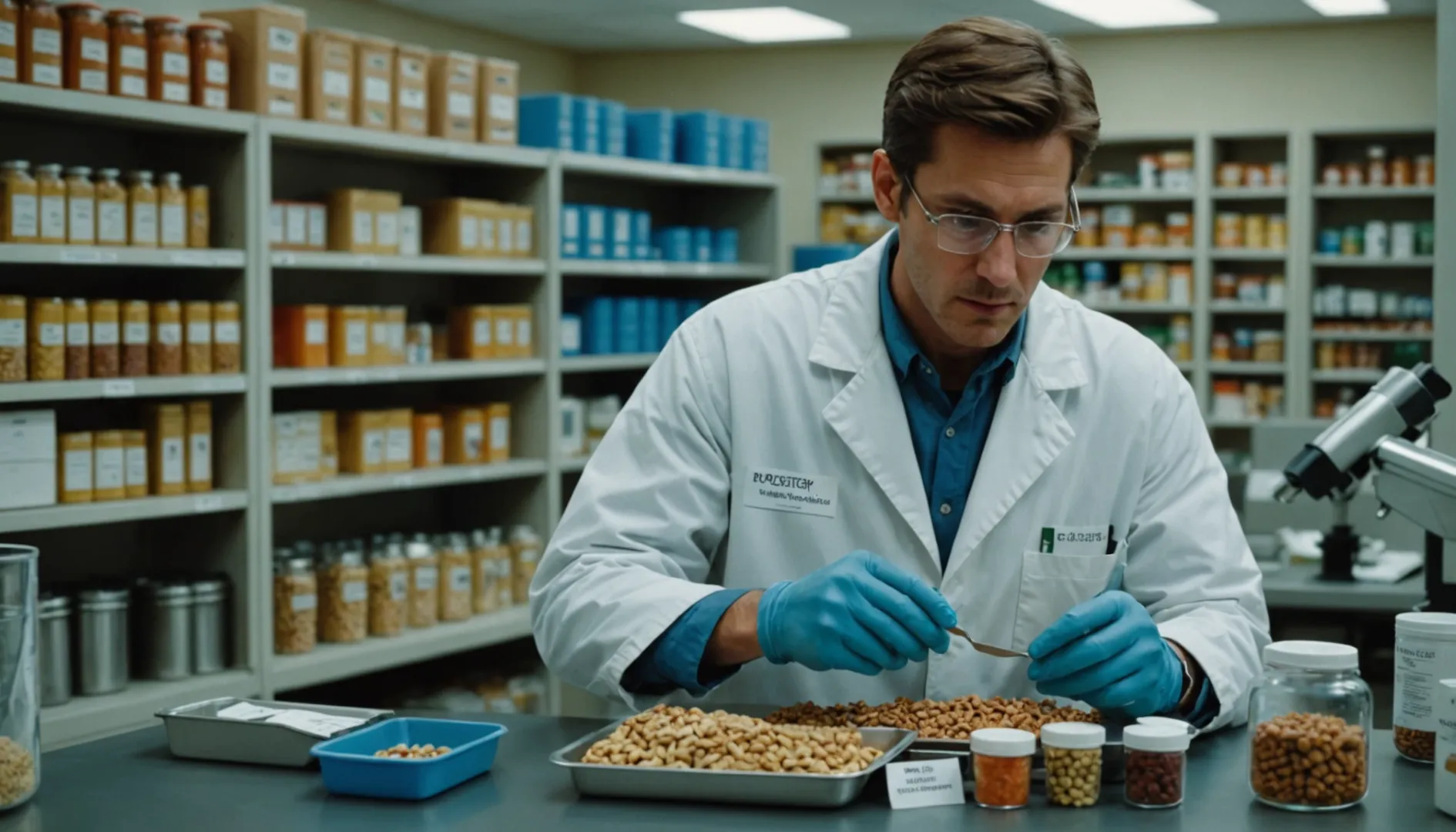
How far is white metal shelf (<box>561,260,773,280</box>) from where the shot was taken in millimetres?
5512

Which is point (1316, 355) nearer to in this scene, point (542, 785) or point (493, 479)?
point (493, 479)

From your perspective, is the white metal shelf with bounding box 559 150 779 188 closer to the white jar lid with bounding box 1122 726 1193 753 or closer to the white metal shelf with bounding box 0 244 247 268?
the white metal shelf with bounding box 0 244 247 268

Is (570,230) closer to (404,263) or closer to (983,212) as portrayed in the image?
(404,263)

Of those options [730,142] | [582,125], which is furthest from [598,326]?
[730,142]

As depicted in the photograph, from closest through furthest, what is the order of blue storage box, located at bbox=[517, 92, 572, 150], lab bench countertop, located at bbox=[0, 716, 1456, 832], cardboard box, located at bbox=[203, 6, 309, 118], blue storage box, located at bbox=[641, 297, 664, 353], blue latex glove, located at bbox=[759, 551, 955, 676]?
lab bench countertop, located at bbox=[0, 716, 1456, 832] < blue latex glove, located at bbox=[759, 551, 955, 676] < cardboard box, located at bbox=[203, 6, 309, 118] < blue storage box, located at bbox=[517, 92, 572, 150] < blue storage box, located at bbox=[641, 297, 664, 353]

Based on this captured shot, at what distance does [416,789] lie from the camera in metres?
1.52

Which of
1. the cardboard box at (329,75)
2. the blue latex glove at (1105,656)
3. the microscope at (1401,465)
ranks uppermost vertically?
the cardboard box at (329,75)

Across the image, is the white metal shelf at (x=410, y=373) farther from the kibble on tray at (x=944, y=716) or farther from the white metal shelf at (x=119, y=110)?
the kibble on tray at (x=944, y=716)

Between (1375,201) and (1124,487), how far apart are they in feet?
24.2

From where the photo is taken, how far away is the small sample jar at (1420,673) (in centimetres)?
163

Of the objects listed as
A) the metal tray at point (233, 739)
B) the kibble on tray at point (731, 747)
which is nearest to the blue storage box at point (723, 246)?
the metal tray at point (233, 739)

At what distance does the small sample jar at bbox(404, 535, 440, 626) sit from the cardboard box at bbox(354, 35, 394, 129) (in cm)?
135

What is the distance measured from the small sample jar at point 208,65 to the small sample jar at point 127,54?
177 millimetres

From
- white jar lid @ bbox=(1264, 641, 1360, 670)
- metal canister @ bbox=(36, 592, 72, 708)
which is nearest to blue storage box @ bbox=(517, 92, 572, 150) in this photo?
metal canister @ bbox=(36, 592, 72, 708)
